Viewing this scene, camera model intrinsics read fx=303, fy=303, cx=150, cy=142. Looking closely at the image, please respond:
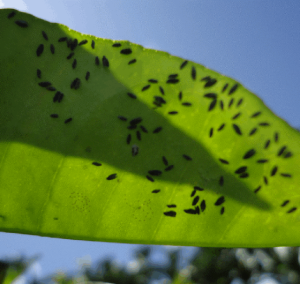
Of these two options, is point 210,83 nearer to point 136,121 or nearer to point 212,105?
point 212,105

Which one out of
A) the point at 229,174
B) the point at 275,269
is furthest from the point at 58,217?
the point at 275,269

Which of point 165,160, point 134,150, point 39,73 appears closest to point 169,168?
point 165,160

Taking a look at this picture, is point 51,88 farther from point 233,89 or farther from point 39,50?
point 233,89

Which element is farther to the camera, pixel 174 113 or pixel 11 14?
pixel 174 113

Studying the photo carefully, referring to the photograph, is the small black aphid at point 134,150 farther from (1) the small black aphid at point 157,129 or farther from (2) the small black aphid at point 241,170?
(2) the small black aphid at point 241,170

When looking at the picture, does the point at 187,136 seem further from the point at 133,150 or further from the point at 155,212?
the point at 155,212

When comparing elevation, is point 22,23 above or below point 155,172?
above

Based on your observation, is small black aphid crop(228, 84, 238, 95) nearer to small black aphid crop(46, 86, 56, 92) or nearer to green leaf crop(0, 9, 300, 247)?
green leaf crop(0, 9, 300, 247)

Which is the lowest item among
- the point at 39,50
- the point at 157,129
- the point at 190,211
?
the point at 190,211
